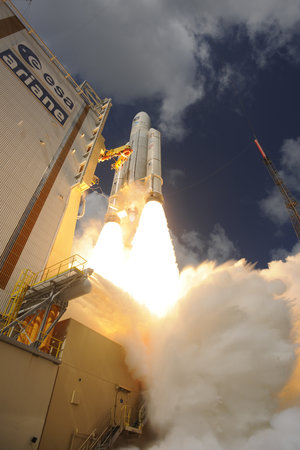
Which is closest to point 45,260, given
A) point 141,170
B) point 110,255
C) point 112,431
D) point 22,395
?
point 110,255

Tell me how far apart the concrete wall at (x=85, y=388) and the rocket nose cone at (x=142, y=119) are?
2675 cm

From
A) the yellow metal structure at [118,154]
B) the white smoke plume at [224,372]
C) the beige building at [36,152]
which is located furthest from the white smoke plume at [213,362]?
the yellow metal structure at [118,154]

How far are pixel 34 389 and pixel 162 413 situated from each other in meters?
7.37

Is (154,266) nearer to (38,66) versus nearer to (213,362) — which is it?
(213,362)

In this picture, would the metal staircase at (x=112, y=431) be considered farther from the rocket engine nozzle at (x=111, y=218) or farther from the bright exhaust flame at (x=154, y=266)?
the rocket engine nozzle at (x=111, y=218)

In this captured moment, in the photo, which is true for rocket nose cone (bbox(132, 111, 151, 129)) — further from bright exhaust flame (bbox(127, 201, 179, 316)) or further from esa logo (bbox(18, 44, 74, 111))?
bright exhaust flame (bbox(127, 201, 179, 316))

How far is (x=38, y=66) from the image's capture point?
26.0m

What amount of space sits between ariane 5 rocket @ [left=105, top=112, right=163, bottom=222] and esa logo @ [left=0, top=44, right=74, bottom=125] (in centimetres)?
779

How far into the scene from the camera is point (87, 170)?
87.8 feet

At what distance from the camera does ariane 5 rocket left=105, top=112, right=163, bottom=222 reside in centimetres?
2661

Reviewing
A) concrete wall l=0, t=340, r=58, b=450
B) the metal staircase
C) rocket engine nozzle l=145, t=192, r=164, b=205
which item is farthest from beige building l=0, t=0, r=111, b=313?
the metal staircase

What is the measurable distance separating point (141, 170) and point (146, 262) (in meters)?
11.7

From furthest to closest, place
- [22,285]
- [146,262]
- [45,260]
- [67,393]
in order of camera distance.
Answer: [146,262] < [45,260] < [22,285] < [67,393]

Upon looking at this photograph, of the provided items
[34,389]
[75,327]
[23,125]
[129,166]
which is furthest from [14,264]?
[129,166]
